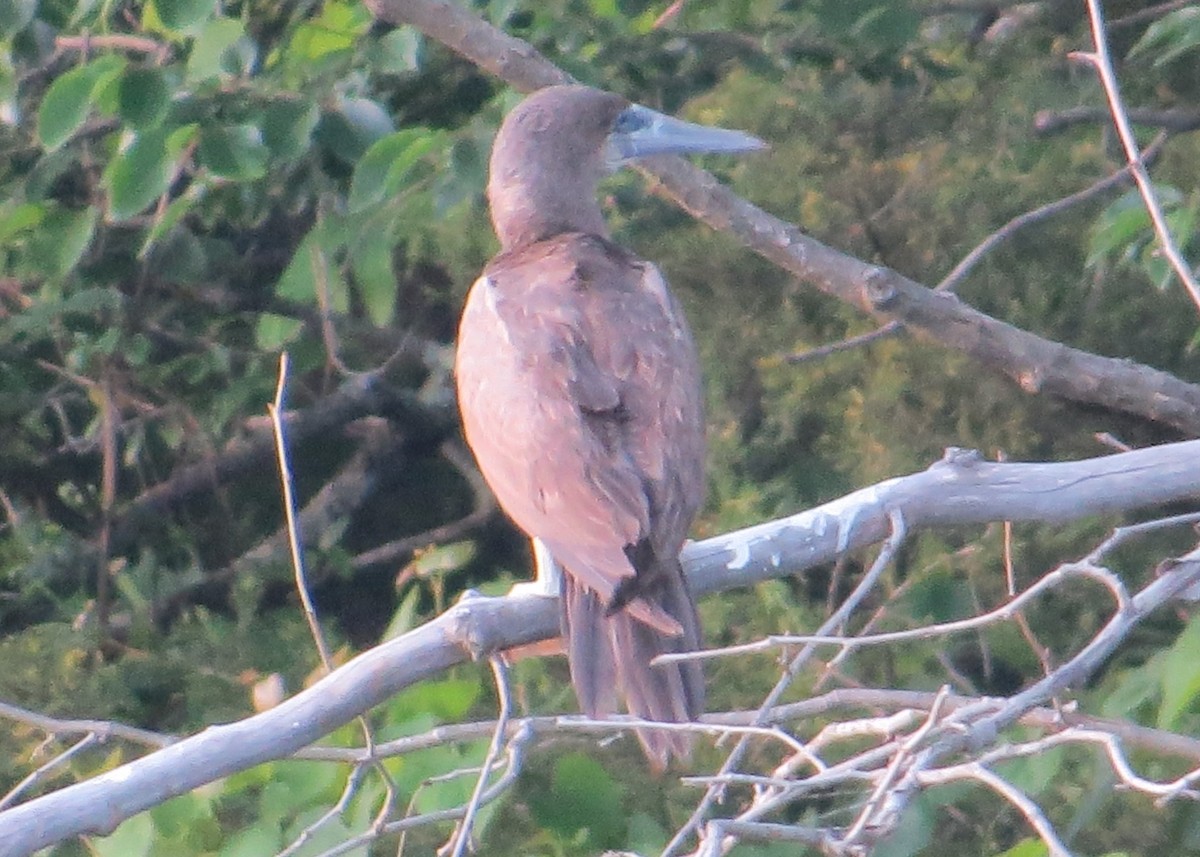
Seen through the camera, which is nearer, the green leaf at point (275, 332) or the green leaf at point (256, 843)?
the green leaf at point (256, 843)

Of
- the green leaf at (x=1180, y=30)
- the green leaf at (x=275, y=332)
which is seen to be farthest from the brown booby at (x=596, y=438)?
the green leaf at (x=1180, y=30)

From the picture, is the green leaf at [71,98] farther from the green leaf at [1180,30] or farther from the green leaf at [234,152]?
the green leaf at [1180,30]

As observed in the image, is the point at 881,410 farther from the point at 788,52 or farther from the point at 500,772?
the point at 500,772

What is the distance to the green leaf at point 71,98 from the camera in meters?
3.29

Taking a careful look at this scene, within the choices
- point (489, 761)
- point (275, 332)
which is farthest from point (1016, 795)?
point (275, 332)

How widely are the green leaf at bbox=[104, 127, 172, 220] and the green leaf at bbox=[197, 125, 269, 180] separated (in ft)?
0.24

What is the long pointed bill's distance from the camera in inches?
157

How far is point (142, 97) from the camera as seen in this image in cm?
329

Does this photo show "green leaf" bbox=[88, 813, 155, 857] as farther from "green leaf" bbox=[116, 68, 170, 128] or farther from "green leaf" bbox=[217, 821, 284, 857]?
"green leaf" bbox=[116, 68, 170, 128]

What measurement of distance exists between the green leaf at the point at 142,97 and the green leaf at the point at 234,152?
0.38 feet

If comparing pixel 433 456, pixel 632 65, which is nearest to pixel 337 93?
pixel 632 65

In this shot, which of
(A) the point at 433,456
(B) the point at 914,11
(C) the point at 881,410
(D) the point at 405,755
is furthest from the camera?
(A) the point at 433,456

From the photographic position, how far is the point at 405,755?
119 inches

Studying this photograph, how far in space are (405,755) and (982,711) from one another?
3.77 ft
